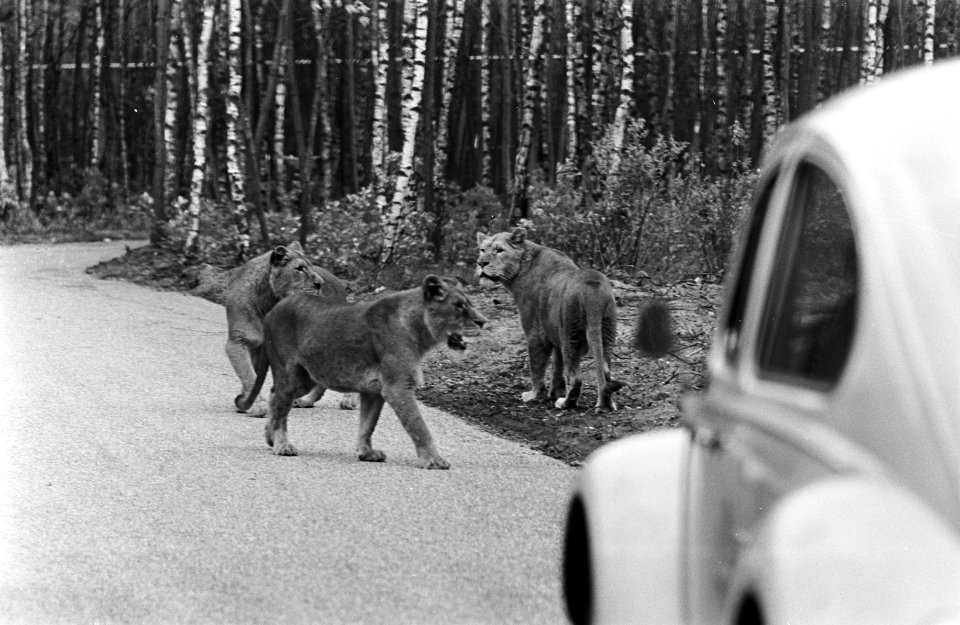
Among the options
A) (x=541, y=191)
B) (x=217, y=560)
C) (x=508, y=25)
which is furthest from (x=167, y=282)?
(x=508, y=25)

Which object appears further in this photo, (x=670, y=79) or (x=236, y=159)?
(x=670, y=79)

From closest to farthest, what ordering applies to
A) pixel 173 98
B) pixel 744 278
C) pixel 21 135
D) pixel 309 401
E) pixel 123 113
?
pixel 744 278, pixel 309 401, pixel 173 98, pixel 21 135, pixel 123 113

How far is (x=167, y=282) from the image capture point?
74.0 feet

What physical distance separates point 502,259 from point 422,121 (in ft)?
65.8

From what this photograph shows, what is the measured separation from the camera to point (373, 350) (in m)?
9.70

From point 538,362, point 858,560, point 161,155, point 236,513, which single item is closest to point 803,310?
point 858,560

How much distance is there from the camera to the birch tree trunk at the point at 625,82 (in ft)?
73.3

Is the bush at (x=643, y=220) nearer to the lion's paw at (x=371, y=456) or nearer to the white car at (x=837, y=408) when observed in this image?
the lion's paw at (x=371, y=456)

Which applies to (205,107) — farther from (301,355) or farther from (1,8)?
(1,8)

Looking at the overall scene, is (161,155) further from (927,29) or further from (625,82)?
(927,29)

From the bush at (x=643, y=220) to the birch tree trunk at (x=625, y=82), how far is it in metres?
1.01

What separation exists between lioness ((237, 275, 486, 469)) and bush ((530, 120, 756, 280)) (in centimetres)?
954

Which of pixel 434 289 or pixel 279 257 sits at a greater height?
pixel 434 289

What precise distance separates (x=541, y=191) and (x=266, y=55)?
26352 millimetres
